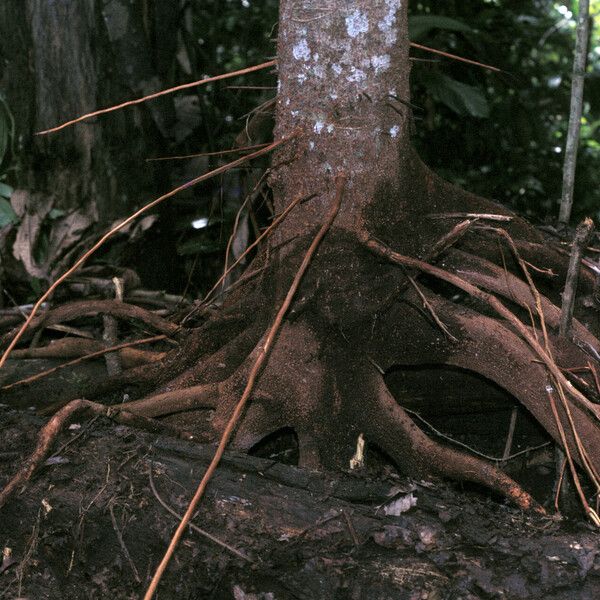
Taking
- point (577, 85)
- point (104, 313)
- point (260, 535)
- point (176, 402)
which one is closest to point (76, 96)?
point (104, 313)

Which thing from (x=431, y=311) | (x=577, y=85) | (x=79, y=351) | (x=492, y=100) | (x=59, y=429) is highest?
(x=577, y=85)

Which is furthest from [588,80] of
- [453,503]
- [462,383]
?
[453,503]

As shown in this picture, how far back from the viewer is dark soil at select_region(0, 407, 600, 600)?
1873 millimetres

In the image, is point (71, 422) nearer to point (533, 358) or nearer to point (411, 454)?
point (411, 454)

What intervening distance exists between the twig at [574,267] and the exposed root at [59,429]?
1.06m

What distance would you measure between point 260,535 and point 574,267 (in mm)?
1014

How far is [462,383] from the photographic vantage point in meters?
2.81

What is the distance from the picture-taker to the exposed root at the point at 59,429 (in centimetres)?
219

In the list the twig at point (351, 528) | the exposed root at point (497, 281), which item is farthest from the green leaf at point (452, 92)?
the twig at point (351, 528)

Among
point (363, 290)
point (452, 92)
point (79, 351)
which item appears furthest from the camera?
point (452, 92)

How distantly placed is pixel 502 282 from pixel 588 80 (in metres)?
3.33

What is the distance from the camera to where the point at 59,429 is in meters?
2.28

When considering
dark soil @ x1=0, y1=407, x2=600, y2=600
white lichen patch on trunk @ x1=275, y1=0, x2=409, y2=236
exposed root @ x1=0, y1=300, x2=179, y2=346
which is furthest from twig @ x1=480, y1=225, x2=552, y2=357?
exposed root @ x1=0, y1=300, x2=179, y2=346

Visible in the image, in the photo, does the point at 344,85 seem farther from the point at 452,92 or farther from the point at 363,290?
the point at 452,92
